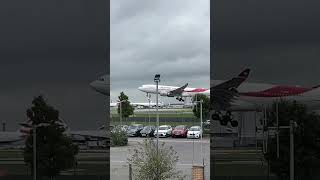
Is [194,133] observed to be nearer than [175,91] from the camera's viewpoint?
Yes

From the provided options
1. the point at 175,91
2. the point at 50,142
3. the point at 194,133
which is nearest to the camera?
the point at 50,142

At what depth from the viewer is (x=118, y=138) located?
50.6 m

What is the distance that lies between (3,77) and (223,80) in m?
8.25

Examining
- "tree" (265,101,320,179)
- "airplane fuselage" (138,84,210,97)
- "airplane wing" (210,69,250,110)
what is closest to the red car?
Result: "airplane fuselage" (138,84,210,97)

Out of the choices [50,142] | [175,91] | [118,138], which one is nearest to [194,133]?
[118,138]

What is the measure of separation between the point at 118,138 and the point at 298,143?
96.4ft

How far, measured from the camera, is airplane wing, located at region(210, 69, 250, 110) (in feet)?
75.4

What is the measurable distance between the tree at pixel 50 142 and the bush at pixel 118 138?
994 inches

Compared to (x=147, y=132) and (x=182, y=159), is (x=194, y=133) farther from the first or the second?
(x=182, y=159)

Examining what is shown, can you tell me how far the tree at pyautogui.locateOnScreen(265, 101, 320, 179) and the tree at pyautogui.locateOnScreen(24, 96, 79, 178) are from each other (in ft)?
24.6

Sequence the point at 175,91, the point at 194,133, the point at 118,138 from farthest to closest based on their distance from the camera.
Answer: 1. the point at 175,91
2. the point at 194,133
3. the point at 118,138

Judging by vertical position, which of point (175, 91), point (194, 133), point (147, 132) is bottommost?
point (147, 132)

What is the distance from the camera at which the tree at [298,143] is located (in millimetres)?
22406

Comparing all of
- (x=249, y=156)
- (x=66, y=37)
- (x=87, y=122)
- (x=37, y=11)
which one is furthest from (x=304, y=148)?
(x=37, y=11)
